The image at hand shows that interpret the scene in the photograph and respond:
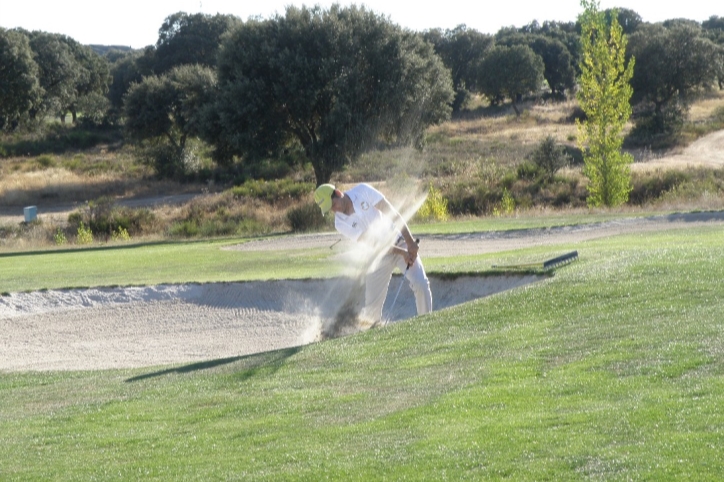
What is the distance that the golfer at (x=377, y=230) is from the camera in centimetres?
1173

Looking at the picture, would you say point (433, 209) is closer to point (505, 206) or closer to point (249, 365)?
point (505, 206)

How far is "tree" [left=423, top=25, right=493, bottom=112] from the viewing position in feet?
302

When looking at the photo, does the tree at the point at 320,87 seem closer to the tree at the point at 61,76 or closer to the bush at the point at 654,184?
the bush at the point at 654,184

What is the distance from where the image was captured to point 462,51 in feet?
309

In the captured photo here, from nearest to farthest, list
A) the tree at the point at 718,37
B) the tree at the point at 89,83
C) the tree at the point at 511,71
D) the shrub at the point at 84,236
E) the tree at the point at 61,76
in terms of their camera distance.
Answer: the shrub at the point at 84,236 < the tree at the point at 718,37 < the tree at the point at 61,76 < the tree at the point at 511,71 < the tree at the point at 89,83

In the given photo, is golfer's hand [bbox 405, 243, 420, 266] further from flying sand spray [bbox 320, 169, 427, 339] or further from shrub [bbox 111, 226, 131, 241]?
shrub [bbox 111, 226, 131, 241]

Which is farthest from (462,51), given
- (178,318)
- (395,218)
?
(395,218)

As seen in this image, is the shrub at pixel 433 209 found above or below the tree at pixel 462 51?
below

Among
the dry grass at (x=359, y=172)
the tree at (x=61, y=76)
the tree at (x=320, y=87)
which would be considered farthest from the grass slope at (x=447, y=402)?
the tree at (x=61, y=76)

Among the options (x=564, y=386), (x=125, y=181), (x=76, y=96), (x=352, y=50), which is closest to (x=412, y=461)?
(x=564, y=386)

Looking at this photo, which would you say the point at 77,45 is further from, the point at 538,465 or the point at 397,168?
the point at 538,465

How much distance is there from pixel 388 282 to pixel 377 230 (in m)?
1.21

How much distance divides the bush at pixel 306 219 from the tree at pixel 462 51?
195ft

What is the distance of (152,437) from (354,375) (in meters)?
2.19
